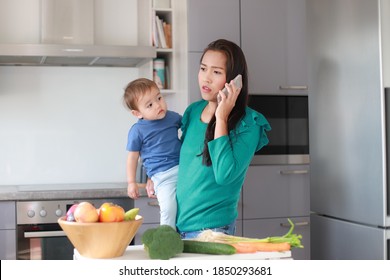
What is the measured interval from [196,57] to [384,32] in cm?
143

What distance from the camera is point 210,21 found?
3.83m

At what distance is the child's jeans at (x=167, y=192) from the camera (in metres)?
2.26

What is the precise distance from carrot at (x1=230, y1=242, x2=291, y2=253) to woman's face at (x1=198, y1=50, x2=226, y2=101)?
1.52 ft

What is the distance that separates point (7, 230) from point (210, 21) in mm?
1616

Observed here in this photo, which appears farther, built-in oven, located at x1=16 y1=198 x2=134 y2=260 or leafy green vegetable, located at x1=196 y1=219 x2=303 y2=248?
built-in oven, located at x1=16 y1=198 x2=134 y2=260

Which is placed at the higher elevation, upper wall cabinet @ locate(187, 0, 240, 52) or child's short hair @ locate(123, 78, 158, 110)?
upper wall cabinet @ locate(187, 0, 240, 52)

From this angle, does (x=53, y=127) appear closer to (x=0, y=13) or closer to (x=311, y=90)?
(x=0, y=13)

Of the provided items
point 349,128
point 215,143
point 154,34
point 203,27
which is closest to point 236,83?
point 215,143

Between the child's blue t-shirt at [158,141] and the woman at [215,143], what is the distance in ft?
0.90

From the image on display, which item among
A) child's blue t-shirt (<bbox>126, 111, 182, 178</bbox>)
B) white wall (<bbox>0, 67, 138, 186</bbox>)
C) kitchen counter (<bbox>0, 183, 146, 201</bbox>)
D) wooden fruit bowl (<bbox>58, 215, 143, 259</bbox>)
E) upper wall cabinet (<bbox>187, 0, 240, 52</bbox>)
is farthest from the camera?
white wall (<bbox>0, 67, 138, 186</bbox>)

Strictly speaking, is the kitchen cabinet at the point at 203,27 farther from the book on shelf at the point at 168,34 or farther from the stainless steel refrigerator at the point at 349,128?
the stainless steel refrigerator at the point at 349,128

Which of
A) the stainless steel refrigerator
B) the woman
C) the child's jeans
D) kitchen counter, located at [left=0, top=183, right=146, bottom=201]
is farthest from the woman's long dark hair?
kitchen counter, located at [left=0, top=183, right=146, bottom=201]

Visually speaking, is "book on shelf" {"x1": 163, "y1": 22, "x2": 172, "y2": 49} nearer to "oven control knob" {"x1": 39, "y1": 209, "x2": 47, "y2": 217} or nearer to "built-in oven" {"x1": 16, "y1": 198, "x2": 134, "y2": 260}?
"built-in oven" {"x1": 16, "y1": 198, "x2": 134, "y2": 260}

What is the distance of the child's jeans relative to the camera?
226cm
